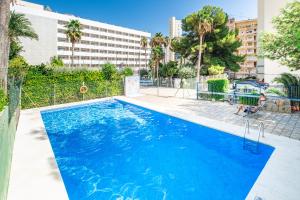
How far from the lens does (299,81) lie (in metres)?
14.6

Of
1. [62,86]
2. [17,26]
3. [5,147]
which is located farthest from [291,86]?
[17,26]

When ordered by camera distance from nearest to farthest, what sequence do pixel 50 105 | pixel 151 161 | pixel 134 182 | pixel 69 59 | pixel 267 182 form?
pixel 267 182
pixel 134 182
pixel 151 161
pixel 50 105
pixel 69 59

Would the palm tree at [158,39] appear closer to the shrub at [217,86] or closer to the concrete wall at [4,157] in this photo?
the shrub at [217,86]

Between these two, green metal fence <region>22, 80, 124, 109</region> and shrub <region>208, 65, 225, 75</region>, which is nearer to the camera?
green metal fence <region>22, 80, 124, 109</region>

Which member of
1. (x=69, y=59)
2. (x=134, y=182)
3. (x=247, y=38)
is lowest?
(x=134, y=182)

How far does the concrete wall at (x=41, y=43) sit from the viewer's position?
55562 mm

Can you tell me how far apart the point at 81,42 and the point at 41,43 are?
67.2 ft

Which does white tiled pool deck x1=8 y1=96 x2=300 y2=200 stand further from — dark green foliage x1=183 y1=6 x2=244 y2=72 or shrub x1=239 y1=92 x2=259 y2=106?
dark green foliage x1=183 y1=6 x2=244 y2=72

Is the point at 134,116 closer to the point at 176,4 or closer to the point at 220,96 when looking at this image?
the point at 220,96

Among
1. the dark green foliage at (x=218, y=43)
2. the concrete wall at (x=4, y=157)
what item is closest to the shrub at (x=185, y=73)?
the dark green foliage at (x=218, y=43)

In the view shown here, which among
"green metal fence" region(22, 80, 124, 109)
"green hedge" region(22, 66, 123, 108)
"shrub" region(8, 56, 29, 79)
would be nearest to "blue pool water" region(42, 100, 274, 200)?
"green metal fence" region(22, 80, 124, 109)

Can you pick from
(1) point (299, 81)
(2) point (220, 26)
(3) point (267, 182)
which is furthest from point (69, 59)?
(3) point (267, 182)

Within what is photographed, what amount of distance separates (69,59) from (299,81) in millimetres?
69576

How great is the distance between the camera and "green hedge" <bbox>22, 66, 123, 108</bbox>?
17781 millimetres
